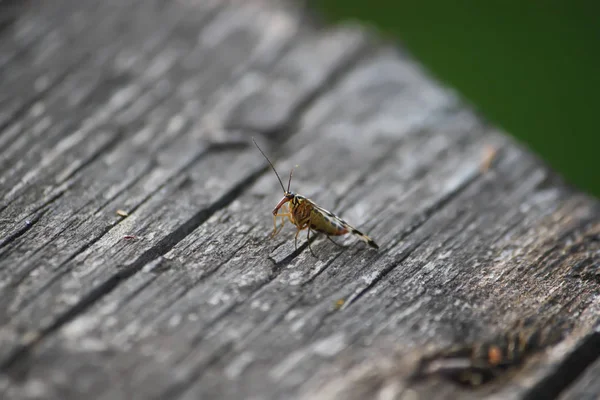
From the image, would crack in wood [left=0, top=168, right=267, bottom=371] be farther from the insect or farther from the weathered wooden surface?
the insect

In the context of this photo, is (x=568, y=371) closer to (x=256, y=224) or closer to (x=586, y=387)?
(x=586, y=387)

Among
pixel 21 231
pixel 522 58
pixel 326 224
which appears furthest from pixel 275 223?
pixel 522 58

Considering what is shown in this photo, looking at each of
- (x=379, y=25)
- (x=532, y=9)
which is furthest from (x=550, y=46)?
(x=379, y=25)

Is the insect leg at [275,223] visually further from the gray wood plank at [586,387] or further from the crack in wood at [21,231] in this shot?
the gray wood plank at [586,387]

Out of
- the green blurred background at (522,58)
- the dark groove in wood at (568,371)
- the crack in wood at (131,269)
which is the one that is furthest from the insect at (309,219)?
the green blurred background at (522,58)

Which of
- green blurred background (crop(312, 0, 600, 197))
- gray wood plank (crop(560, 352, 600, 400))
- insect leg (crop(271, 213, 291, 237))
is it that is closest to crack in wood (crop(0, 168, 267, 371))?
insect leg (crop(271, 213, 291, 237))
